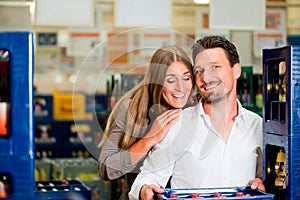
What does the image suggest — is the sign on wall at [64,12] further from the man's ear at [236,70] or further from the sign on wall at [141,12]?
the man's ear at [236,70]

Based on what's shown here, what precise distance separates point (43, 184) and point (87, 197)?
43 cm

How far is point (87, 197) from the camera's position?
469cm

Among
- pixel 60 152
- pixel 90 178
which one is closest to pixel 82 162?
pixel 90 178

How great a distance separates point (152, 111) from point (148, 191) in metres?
0.68

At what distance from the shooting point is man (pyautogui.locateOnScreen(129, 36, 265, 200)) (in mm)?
4102

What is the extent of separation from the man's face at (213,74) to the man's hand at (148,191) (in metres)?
0.78

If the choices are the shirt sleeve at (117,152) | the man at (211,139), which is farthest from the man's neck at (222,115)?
the shirt sleeve at (117,152)

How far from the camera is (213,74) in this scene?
4.27m

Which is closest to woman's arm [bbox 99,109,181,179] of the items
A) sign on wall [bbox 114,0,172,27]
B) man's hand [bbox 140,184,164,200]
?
man's hand [bbox 140,184,164,200]

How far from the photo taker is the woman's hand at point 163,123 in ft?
14.0

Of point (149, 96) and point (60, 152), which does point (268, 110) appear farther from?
point (60, 152)

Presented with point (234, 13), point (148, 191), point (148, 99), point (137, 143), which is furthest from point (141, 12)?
point (148, 191)

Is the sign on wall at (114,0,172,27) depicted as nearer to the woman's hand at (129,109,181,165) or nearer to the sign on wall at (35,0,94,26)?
the sign on wall at (35,0,94,26)

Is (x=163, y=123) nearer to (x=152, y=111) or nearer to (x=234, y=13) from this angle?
(x=152, y=111)
